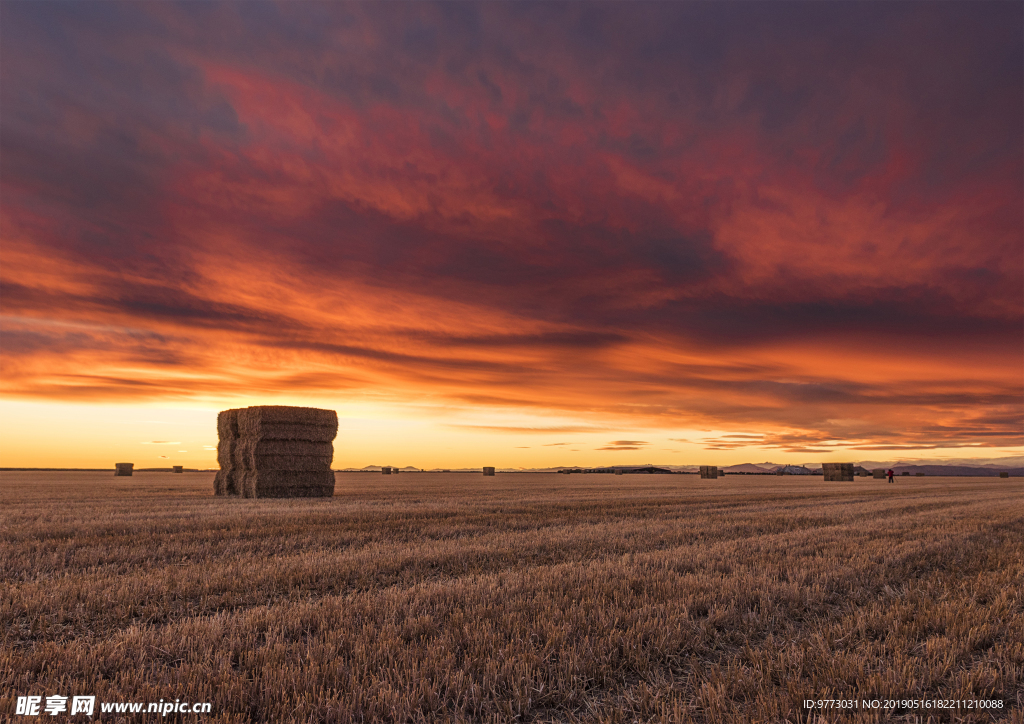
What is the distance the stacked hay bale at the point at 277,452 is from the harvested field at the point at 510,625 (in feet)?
39.1

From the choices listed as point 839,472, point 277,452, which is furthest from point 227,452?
point 839,472

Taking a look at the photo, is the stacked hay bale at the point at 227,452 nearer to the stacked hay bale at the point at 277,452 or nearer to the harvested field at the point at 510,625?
the stacked hay bale at the point at 277,452

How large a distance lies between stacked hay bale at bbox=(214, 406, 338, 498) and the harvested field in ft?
39.1

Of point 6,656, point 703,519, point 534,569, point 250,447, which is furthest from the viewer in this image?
point 250,447

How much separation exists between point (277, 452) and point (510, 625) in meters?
19.8

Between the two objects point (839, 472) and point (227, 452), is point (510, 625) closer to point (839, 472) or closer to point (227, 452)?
point (227, 452)

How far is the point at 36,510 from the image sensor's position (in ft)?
49.3

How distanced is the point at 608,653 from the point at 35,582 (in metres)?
6.53

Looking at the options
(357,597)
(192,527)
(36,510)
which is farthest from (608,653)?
(36,510)

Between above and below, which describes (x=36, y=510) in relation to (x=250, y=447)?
below

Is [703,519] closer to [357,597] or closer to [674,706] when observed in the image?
[357,597]

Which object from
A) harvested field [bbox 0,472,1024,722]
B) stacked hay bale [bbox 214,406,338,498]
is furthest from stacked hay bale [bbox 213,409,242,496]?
harvested field [bbox 0,472,1024,722]

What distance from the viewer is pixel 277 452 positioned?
2270 cm

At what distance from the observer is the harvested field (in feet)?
12.5
